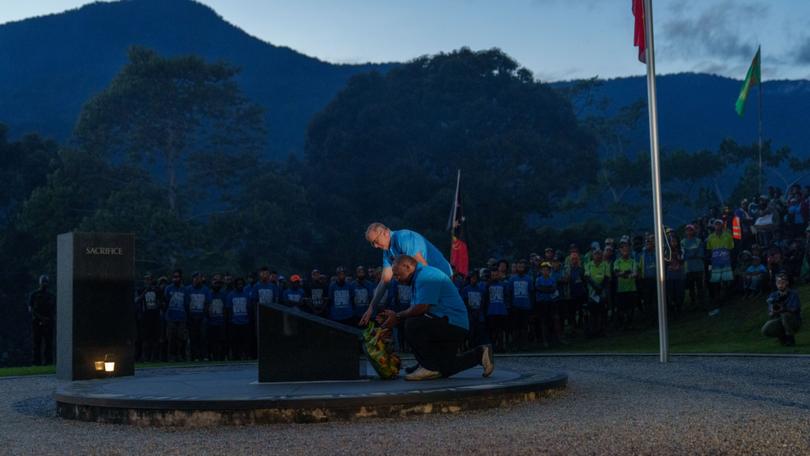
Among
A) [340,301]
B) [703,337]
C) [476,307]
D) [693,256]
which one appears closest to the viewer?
[703,337]

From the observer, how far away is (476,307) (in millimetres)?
22406

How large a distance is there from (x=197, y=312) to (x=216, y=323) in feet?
1.58

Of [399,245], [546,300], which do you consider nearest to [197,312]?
[546,300]

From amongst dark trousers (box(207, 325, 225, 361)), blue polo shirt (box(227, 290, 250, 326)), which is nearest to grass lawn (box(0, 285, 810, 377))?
dark trousers (box(207, 325, 225, 361))

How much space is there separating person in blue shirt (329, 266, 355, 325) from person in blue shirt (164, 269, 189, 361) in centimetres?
317

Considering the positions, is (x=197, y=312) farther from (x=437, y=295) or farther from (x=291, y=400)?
(x=291, y=400)

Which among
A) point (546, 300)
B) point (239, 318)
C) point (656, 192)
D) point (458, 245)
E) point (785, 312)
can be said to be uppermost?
point (656, 192)

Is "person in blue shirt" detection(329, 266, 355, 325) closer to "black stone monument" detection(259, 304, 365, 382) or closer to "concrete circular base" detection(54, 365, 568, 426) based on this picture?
"black stone monument" detection(259, 304, 365, 382)

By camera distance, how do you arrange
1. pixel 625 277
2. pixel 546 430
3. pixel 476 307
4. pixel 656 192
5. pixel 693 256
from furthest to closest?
pixel 693 256 → pixel 625 277 → pixel 476 307 → pixel 656 192 → pixel 546 430

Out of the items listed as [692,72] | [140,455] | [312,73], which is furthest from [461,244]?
[692,72]

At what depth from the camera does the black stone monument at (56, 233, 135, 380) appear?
15.7m

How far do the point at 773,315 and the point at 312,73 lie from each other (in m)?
123

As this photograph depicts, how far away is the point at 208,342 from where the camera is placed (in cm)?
2303

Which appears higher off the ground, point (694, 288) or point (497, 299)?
point (694, 288)
